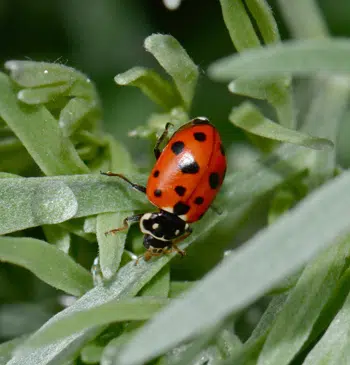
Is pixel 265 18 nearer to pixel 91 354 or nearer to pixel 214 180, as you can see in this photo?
pixel 214 180

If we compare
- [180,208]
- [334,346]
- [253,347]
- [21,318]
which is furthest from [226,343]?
[21,318]

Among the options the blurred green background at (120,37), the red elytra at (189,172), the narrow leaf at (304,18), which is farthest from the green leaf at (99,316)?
the blurred green background at (120,37)

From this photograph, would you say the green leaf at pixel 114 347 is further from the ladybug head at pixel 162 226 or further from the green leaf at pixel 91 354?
the ladybug head at pixel 162 226

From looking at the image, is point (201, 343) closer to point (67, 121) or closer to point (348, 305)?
point (348, 305)

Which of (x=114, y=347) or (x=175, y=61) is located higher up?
(x=175, y=61)

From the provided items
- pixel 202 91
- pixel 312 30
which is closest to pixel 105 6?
pixel 202 91

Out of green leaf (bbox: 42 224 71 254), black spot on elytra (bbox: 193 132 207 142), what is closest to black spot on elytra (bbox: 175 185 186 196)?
black spot on elytra (bbox: 193 132 207 142)
